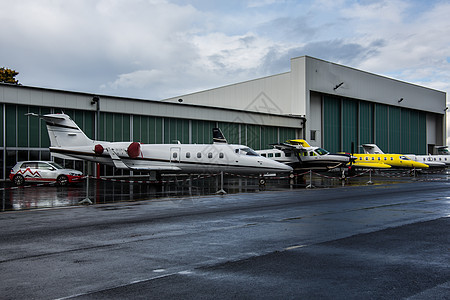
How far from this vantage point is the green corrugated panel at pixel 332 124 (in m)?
59.1

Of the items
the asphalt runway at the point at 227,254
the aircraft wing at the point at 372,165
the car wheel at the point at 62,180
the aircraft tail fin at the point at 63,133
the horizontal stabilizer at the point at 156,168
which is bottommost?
the asphalt runway at the point at 227,254

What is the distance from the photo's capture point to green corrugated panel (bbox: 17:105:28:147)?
3331 cm

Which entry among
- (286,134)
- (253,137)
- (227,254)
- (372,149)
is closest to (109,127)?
(253,137)

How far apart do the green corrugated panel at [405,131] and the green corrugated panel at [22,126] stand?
60.0 metres

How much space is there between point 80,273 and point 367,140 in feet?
209

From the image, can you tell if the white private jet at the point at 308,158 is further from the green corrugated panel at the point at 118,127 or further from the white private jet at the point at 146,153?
the green corrugated panel at the point at 118,127

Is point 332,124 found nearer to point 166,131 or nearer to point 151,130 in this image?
point 166,131

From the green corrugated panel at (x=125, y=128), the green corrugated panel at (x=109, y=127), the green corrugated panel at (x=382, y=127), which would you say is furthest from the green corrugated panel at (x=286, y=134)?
the green corrugated panel at (x=109, y=127)

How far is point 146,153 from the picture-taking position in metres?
29.5

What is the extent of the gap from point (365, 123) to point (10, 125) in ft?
163

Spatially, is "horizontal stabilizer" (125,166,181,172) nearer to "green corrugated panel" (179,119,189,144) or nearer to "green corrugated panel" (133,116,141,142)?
"green corrugated panel" (133,116,141,142)

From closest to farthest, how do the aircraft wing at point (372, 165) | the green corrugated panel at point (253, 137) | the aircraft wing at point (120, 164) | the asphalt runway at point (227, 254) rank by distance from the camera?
the asphalt runway at point (227, 254) → the aircraft wing at point (120, 164) → the aircraft wing at point (372, 165) → the green corrugated panel at point (253, 137)

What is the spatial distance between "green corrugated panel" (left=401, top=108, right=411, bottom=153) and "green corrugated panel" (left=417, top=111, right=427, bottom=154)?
14.2 feet

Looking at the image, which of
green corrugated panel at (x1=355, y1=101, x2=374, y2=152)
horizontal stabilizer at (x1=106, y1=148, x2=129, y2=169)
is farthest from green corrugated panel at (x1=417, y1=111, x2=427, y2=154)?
horizontal stabilizer at (x1=106, y1=148, x2=129, y2=169)
